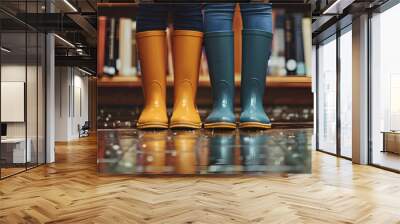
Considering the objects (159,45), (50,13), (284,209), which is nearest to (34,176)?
(50,13)

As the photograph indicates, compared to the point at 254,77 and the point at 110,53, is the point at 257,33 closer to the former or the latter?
the point at 254,77

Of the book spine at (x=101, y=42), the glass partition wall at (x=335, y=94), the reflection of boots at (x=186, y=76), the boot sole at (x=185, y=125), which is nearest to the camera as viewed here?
the reflection of boots at (x=186, y=76)

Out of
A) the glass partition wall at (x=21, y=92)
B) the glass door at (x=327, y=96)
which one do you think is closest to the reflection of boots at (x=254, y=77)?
the glass partition wall at (x=21, y=92)

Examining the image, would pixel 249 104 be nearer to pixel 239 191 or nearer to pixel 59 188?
pixel 239 191

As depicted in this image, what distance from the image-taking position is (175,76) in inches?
82.1

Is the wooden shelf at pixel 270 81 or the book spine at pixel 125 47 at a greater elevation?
the book spine at pixel 125 47

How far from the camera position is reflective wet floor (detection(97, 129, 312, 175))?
8.05ft

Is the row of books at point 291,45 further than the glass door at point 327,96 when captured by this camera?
No

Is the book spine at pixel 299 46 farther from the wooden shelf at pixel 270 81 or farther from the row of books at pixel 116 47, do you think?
the row of books at pixel 116 47

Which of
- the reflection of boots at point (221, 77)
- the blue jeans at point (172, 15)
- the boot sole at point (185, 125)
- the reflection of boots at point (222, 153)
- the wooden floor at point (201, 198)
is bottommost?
the wooden floor at point (201, 198)

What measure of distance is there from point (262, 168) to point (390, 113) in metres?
4.88

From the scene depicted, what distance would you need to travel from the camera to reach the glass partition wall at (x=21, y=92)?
19.5ft

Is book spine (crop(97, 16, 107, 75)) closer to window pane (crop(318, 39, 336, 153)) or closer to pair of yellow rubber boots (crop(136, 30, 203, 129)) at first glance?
pair of yellow rubber boots (crop(136, 30, 203, 129))

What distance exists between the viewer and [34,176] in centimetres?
612
